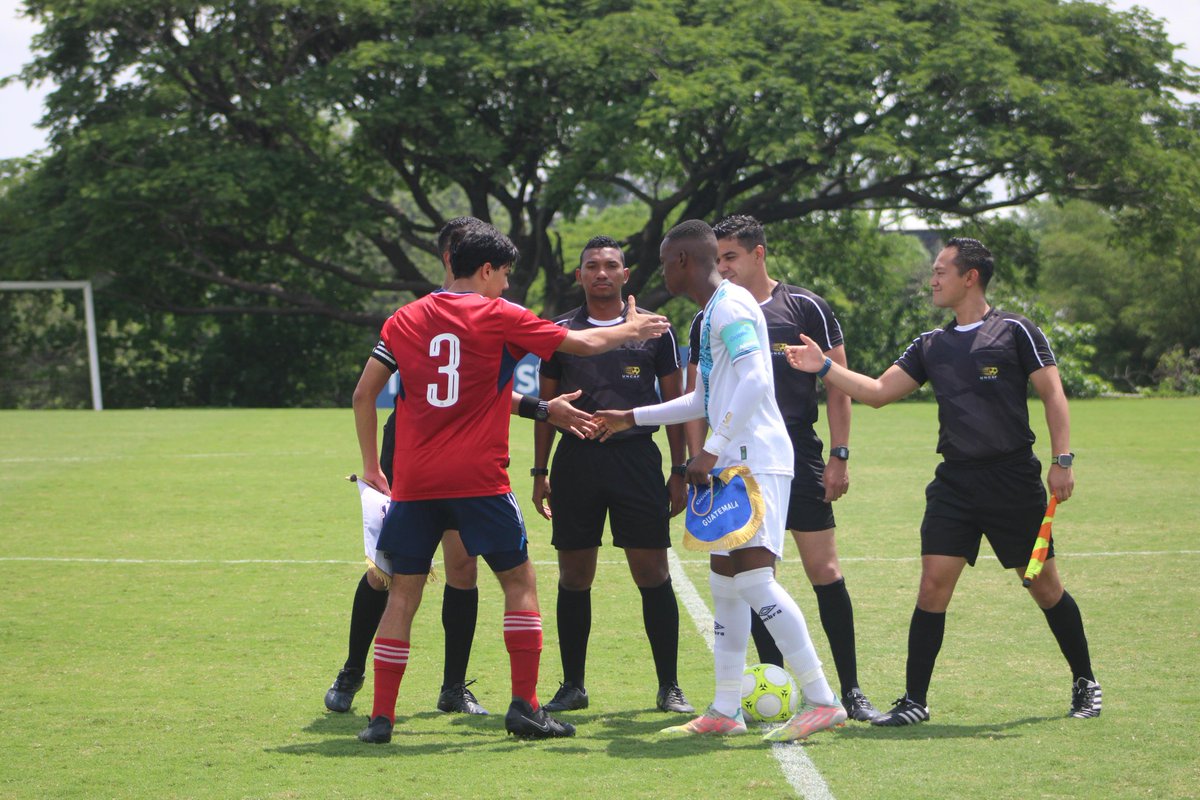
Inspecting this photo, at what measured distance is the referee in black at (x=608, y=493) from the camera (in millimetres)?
6277

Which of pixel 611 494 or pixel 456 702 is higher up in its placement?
pixel 611 494

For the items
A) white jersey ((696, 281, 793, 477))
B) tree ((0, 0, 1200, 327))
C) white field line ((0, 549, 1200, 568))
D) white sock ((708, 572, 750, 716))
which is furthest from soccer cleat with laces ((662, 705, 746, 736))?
tree ((0, 0, 1200, 327))

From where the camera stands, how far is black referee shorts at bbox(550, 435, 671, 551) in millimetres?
6277

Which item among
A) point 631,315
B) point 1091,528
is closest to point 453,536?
point 631,315

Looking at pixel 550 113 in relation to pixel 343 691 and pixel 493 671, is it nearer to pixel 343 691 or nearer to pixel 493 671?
pixel 493 671

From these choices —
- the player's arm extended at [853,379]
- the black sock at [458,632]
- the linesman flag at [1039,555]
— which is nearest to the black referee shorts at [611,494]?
the black sock at [458,632]

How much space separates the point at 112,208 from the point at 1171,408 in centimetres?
2461

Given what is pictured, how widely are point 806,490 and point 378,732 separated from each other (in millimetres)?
2178

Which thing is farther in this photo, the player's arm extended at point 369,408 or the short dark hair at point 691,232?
the short dark hair at point 691,232

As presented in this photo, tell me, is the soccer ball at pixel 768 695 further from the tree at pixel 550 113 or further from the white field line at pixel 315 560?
the tree at pixel 550 113

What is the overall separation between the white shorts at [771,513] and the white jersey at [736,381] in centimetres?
3

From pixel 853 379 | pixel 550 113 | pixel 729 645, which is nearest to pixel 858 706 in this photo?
pixel 729 645

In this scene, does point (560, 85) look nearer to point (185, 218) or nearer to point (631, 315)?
point (185, 218)

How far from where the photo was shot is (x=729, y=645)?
18.6ft
